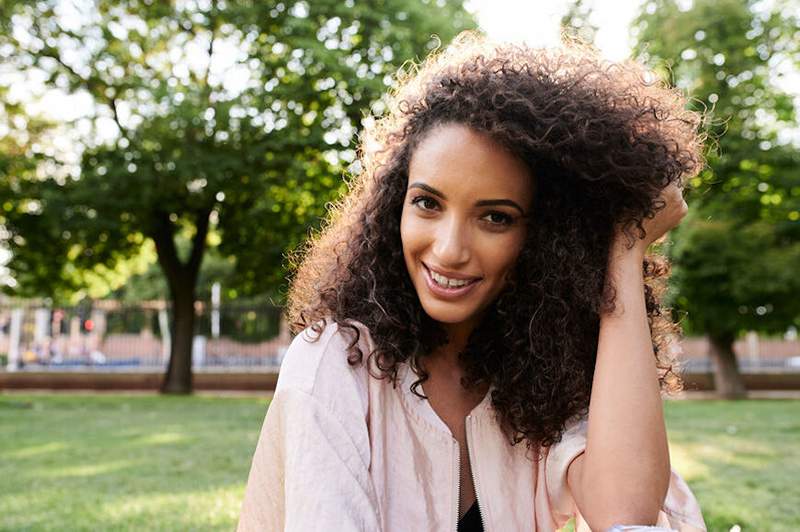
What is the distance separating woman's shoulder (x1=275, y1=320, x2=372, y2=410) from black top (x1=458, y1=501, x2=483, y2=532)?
1.37ft

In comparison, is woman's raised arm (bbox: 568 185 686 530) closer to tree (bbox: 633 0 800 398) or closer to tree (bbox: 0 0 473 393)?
tree (bbox: 0 0 473 393)

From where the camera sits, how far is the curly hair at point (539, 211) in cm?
198

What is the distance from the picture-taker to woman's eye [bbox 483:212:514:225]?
1990 millimetres

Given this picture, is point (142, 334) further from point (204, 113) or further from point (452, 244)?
point (452, 244)

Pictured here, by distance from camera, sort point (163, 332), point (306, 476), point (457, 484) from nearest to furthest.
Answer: point (306, 476) < point (457, 484) < point (163, 332)

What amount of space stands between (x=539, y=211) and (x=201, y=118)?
46.9ft

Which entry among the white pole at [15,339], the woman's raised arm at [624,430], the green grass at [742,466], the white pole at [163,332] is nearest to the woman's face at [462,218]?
the woman's raised arm at [624,430]

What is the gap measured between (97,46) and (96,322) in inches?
334

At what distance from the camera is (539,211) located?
6.82 feet

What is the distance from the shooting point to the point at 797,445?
27.9 feet

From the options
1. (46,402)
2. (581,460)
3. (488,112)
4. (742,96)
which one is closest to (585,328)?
(581,460)

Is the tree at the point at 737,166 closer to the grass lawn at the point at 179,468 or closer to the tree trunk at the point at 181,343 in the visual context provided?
the grass lawn at the point at 179,468

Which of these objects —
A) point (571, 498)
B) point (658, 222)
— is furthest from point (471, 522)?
point (658, 222)

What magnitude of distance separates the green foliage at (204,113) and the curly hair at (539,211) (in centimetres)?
1282
